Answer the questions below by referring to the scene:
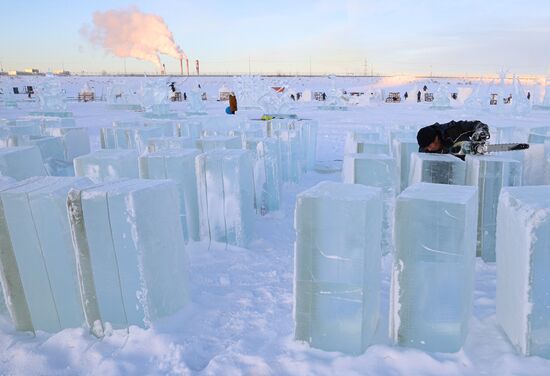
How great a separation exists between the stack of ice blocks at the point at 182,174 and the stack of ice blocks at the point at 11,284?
121cm

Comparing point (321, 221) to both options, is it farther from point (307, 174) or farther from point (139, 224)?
point (307, 174)

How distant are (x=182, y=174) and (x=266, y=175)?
127 cm

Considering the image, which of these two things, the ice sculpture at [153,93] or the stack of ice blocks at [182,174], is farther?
the ice sculpture at [153,93]

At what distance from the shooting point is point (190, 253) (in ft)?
11.3

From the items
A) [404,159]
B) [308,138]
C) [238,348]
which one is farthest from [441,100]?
[238,348]

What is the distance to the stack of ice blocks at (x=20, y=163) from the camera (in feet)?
12.8

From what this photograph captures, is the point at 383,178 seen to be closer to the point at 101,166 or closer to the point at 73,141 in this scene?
the point at 101,166

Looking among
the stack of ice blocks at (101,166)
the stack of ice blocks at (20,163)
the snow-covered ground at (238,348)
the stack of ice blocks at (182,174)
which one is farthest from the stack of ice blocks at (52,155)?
the snow-covered ground at (238,348)

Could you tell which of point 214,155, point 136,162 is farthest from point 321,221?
point 136,162

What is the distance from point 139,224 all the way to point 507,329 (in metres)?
1.90

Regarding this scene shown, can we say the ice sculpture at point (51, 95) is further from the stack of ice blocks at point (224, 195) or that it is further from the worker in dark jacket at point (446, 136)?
the worker in dark jacket at point (446, 136)

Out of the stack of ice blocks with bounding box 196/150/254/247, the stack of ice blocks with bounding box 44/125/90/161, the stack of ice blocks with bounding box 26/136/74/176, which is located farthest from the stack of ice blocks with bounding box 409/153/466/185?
the stack of ice blocks with bounding box 44/125/90/161

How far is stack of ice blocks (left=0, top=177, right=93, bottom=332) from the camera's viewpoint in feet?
7.57

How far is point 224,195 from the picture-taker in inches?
136
